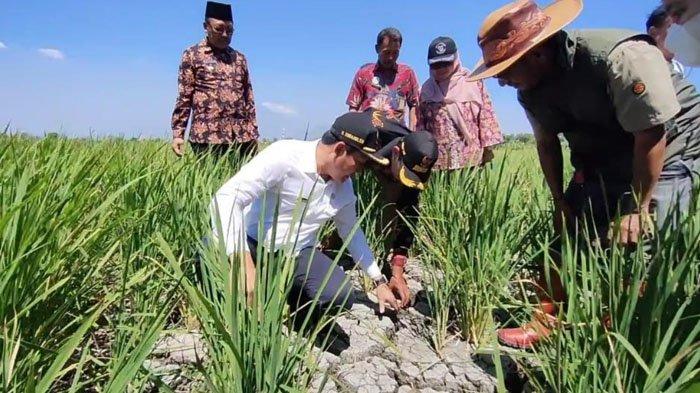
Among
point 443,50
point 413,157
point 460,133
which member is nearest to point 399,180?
point 413,157

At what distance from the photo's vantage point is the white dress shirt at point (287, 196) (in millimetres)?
1705

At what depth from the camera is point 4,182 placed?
1465 millimetres

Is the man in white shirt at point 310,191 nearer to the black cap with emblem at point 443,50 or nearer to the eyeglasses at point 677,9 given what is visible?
the eyeglasses at point 677,9

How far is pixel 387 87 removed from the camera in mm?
Answer: 3125

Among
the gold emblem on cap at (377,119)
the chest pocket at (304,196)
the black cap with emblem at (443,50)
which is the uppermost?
the black cap with emblem at (443,50)

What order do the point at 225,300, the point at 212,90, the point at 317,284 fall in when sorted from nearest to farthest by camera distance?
1. the point at 225,300
2. the point at 317,284
3. the point at 212,90

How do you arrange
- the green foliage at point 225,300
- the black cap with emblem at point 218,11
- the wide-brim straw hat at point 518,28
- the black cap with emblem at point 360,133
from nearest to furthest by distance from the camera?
the green foliage at point 225,300 < the wide-brim straw hat at point 518,28 < the black cap with emblem at point 360,133 < the black cap with emblem at point 218,11

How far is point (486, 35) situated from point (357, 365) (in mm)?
1091

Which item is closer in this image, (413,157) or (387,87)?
(413,157)

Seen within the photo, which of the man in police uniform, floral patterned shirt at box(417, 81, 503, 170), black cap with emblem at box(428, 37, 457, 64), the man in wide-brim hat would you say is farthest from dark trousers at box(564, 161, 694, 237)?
black cap with emblem at box(428, 37, 457, 64)

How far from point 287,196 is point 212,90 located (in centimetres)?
155

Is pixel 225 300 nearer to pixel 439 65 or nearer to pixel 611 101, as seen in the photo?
pixel 611 101

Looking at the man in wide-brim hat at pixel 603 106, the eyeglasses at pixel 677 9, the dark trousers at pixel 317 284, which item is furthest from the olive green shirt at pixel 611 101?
the dark trousers at pixel 317 284

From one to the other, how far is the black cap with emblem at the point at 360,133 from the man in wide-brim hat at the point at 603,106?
0.39 meters
